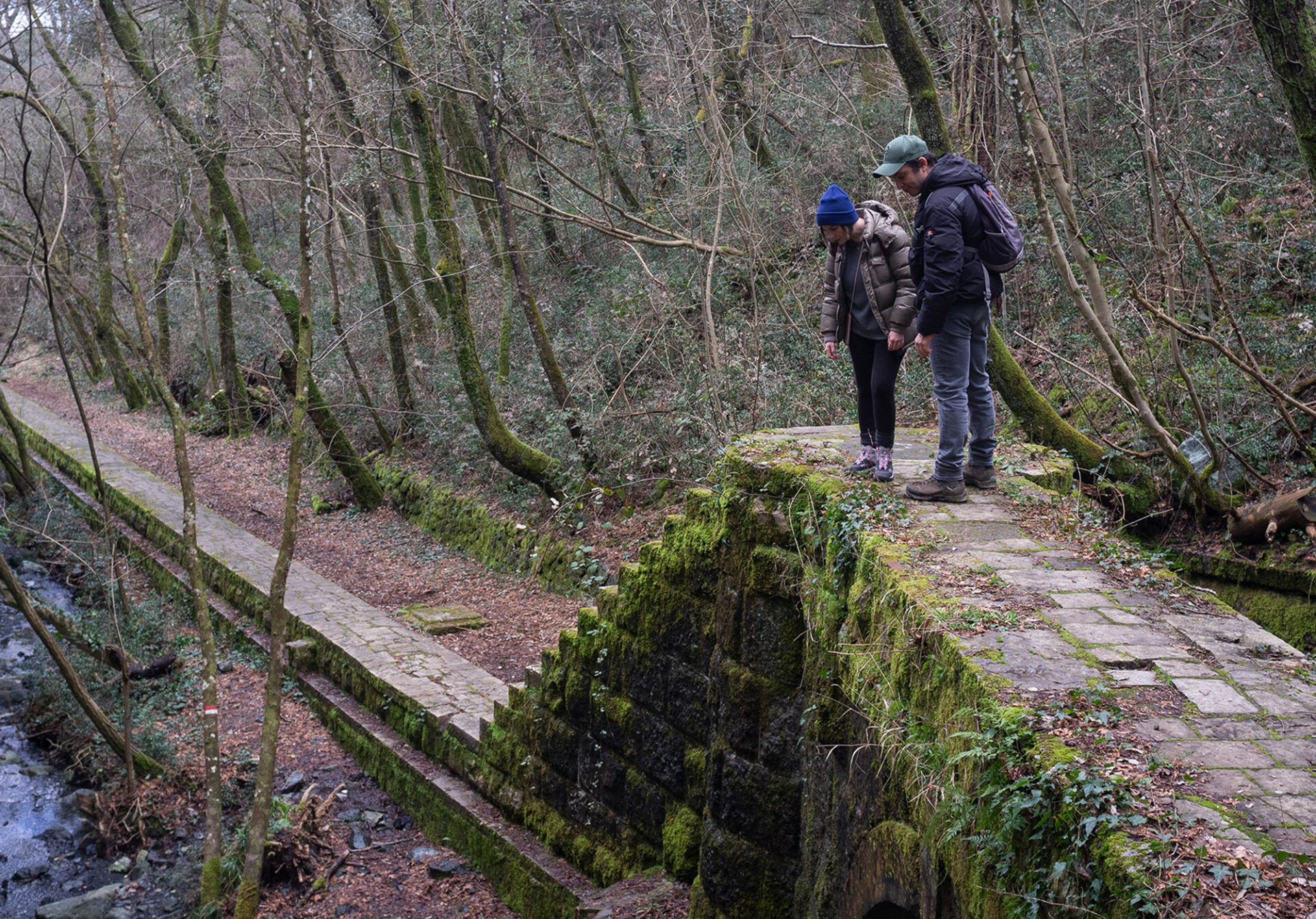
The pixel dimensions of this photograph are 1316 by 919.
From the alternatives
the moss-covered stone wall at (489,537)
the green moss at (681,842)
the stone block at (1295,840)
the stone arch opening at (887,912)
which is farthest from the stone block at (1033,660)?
the moss-covered stone wall at (489,537)

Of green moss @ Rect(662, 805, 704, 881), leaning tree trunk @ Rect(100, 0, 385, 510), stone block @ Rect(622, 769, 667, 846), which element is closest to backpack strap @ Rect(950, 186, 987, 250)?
green moss @ Rect(662, 805, 704, 881)

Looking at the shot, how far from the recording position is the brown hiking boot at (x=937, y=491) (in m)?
5.05

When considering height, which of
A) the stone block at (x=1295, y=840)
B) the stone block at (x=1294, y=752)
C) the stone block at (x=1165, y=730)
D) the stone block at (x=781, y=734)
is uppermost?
the stone block at (x=1165, y=730)

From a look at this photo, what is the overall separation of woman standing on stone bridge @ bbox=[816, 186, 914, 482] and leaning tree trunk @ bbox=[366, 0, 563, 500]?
282 inches

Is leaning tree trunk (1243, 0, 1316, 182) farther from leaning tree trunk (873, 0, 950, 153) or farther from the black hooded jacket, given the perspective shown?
leaning tree trunk (873, 0, 950, 153)

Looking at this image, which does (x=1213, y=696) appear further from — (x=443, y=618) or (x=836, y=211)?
(x=443, y=618)

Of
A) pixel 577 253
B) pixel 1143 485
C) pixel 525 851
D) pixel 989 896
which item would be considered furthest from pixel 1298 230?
pixel 577 253

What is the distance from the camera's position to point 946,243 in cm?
462

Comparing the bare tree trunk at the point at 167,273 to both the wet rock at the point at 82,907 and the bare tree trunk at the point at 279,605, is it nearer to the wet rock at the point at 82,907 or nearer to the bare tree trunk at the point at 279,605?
the bare tree trunk at the point at 279,605

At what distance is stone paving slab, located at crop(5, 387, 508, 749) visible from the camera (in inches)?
370

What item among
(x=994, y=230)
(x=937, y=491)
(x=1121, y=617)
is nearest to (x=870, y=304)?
(x=994, y=230)

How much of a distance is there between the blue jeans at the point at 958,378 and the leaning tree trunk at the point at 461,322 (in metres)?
7.67

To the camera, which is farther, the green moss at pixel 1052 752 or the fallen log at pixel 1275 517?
the fallen log at pixel 1275 517

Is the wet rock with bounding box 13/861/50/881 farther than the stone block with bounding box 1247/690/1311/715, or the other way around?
the wet rock with bounding box 13/861/50/881
